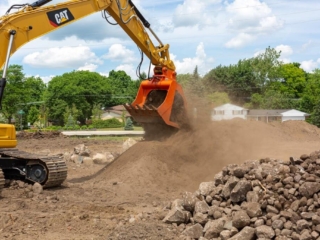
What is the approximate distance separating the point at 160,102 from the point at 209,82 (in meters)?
25.6

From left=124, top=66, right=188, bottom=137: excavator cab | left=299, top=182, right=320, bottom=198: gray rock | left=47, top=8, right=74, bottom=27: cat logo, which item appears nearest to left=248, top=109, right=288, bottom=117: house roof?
left=124, top=66, right=188, bottom=137: excavator cab

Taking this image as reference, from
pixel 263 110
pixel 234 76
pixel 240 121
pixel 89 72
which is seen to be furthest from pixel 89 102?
pixel 240 121

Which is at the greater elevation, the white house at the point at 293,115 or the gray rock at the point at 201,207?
the white house at the point at 293,115

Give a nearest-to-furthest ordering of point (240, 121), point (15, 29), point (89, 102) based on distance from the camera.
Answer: point (15, 29)
point (240, 121)
point (89, 102)

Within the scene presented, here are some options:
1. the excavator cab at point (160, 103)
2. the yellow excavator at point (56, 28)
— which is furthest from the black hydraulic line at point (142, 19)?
the excavator cab at point (160, 103)

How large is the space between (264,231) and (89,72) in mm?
71724

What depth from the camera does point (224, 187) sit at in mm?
7086

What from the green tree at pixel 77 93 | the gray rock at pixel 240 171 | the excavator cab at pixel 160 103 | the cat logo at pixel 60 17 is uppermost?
the green tree at pixel 77 93

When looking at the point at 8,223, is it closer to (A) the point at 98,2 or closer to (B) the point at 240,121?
(A) the point at 98,2

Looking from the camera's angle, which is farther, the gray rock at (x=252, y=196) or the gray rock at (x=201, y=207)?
the gray rock at (x=201, y=207)

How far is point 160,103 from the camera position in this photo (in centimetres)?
1288

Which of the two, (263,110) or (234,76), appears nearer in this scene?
(263,110)

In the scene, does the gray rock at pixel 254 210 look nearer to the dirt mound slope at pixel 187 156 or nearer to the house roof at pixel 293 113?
the dirt mound slope at pixel 187 156

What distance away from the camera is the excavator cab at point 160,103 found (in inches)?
484
